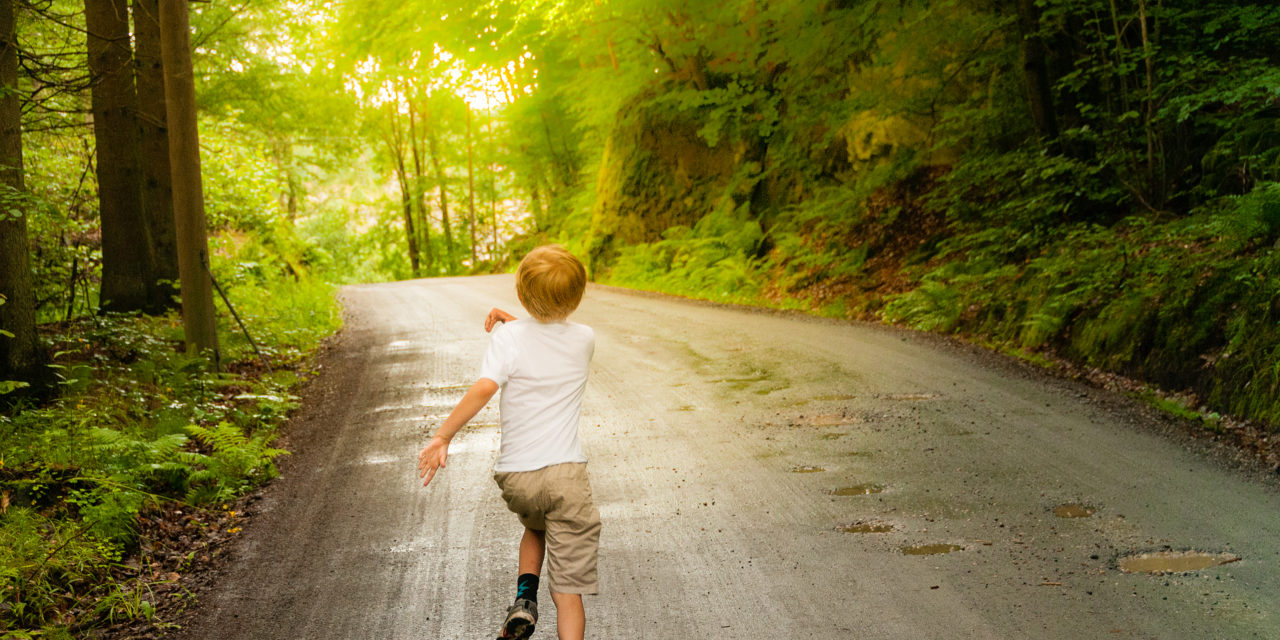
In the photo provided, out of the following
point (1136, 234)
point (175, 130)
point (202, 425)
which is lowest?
point (202, 425)

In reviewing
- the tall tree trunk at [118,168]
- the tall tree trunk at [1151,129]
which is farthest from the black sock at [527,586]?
the tall tree trunk at [118,168]

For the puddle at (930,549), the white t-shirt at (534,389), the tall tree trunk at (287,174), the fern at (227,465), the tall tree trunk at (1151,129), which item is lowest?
the fern at (227,465)

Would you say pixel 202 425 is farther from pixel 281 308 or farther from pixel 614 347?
pixel 281 308

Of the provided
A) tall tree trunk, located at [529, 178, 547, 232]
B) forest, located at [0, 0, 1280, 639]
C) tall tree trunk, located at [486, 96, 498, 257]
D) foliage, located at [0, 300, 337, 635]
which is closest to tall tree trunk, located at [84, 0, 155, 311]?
forest, located at [0, 0, 1280, 639]

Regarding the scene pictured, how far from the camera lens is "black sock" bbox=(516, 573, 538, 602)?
12.2 feet

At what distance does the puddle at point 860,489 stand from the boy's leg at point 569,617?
262 centimetres

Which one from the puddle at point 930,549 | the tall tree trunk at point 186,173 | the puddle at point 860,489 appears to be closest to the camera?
the puddle at point 930,549

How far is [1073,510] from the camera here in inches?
201

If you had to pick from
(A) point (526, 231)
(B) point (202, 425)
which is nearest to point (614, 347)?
(B) point (202, 425)

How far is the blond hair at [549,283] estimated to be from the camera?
350 cm

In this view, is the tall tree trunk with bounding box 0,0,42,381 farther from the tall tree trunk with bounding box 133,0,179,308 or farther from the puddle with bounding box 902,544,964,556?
the puddle with bounding box 902,544,964,556

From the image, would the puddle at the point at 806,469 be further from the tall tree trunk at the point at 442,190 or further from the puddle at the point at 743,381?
the tall tree trunk at the point at 442,190

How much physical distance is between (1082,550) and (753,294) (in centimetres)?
1424

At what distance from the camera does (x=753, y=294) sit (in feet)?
61.2
